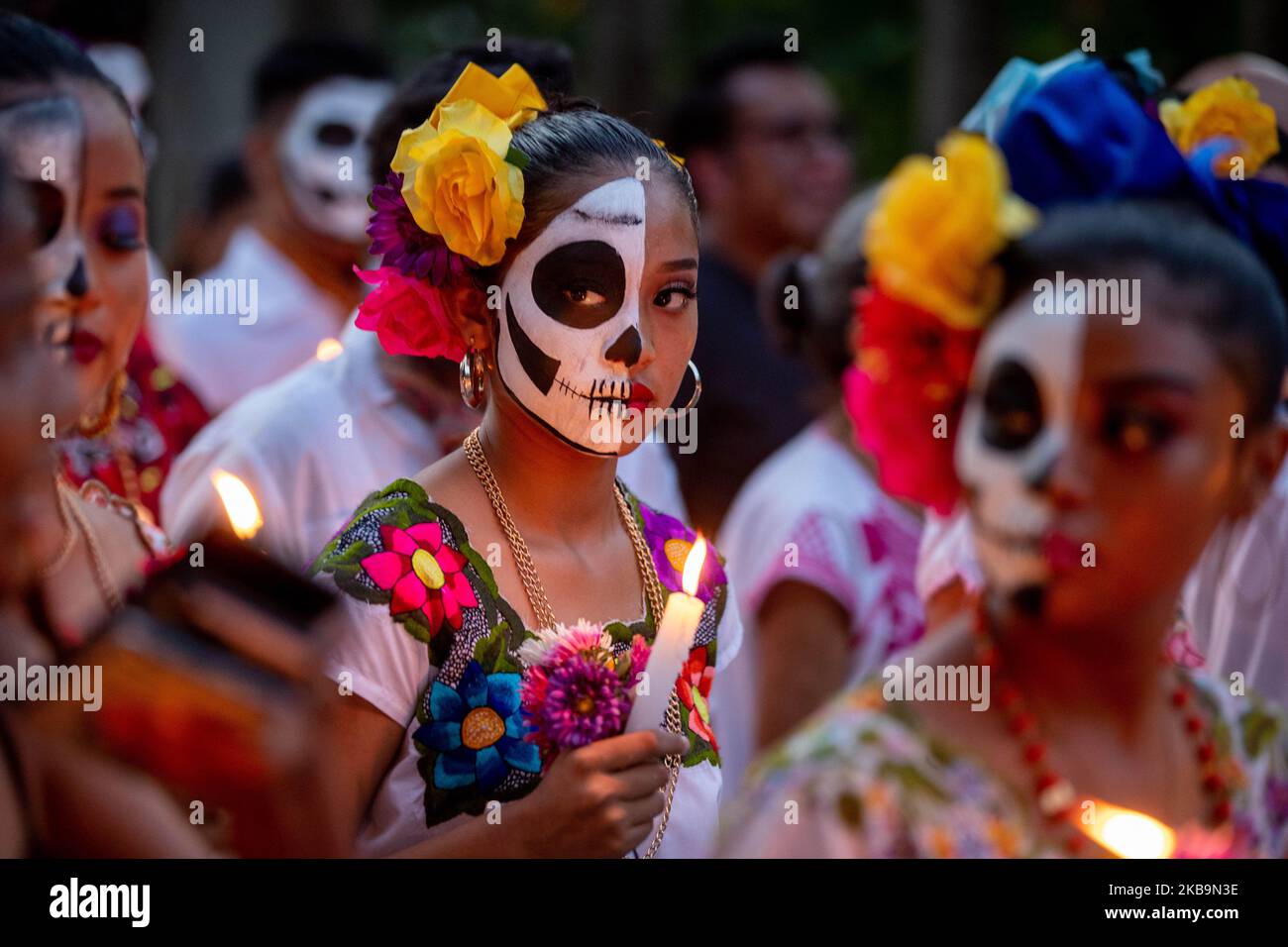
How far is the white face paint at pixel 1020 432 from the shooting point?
2037 mm

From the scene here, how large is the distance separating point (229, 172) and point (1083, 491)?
636cm

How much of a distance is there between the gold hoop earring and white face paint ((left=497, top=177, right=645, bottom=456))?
984 mm

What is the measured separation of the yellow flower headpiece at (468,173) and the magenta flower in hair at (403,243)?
31 millimetres

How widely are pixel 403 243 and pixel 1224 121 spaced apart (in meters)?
1.53

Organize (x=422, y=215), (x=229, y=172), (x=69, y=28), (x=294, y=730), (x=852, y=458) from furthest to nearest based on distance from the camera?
(x=229, y=172)
(x=69, y=28)
(x=852, y=458)
(x=422, y=215)
(x=294, y=730)

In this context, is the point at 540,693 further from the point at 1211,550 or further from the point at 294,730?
the point at 1211,550

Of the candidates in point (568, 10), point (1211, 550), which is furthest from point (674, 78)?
point (1211, 550)

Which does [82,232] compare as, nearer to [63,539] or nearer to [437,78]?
[63,539]

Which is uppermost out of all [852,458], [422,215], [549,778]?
[422,215]

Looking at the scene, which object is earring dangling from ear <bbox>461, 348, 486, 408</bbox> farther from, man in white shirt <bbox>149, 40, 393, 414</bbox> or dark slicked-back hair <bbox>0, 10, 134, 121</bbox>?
man in white shirt <bbox>149, 40, 393, 414</bbox>

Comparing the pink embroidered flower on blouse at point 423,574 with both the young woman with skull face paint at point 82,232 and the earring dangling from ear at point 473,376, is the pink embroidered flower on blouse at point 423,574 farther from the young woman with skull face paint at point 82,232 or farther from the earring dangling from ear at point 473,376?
the young woman with skull face paint at point 82,232

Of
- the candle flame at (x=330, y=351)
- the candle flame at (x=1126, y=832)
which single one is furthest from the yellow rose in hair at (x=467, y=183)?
the candle flame at (x=330, y=351)

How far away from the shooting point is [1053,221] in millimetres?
2131

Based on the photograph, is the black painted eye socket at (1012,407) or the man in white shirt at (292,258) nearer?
the black painted eye socket at (1012,407)
